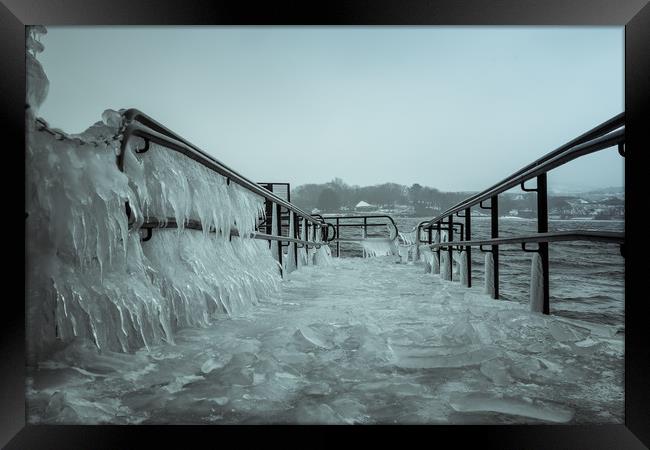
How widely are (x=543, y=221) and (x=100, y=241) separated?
2.13 m

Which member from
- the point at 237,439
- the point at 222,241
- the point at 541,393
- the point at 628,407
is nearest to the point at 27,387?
the point at 237,439

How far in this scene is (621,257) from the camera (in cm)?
120

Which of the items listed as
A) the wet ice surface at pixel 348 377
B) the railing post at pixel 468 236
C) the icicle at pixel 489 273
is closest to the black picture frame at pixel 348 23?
the wet ice surface at pixel 348 377

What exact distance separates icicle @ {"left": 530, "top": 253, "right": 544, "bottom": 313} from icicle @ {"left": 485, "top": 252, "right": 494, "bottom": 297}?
0.89m

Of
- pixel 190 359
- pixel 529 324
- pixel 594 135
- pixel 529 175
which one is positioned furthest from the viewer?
pixel 529 175

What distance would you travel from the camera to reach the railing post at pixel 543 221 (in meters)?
2.00

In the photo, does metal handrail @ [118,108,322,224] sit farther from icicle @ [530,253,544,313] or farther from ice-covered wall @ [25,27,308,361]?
icicle @ [530,253,544,313]

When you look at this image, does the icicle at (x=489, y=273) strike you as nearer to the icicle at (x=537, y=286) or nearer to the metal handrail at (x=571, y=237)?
the metal handrail at (x=571, y=237)

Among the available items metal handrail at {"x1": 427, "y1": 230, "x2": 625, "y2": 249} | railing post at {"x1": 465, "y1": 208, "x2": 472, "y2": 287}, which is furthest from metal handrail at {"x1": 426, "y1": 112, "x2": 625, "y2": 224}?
railing post at {"x1": 465, "y1": 208, "x2": 472, "y2": 287}

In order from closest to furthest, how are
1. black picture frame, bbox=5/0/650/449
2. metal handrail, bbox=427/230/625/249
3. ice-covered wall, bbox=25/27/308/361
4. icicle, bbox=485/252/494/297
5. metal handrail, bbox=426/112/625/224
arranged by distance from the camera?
1. black picture frame, bbox=5/0/650/449
2. ice-covered wall, bbox=25/27/308/361
3. metal handrail, bbox=427/230/625/249
4. metal handrail, bbox=426/112/625/224
5. icicle, bbox=485/252/494/297

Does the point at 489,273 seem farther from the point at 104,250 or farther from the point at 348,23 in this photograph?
the point at 104,250

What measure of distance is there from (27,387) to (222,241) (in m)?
1.27

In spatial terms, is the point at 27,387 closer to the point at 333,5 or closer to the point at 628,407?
the point at 333,5

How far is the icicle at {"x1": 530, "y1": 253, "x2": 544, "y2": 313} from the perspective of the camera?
201 cm
